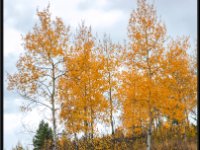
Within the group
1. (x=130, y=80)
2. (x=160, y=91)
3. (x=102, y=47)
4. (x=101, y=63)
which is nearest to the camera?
(x=160, y=91)

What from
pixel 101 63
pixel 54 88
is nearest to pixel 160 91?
pixel 54 88

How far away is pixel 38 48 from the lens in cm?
1594

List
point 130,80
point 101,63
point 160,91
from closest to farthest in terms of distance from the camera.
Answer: point 160,91 < point 130,80 < point 101,63

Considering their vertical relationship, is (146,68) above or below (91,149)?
above

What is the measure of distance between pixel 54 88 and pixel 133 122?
3.93 metres

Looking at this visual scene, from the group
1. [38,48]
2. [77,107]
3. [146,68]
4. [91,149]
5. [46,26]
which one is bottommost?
[91,149]

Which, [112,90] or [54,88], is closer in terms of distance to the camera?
[54,88]

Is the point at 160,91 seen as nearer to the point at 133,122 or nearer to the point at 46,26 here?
the point at 133,122

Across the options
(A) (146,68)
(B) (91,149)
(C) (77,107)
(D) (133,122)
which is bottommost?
(B) (91,149)

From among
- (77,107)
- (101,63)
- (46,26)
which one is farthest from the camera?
(101,63)

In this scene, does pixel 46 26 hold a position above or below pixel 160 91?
above

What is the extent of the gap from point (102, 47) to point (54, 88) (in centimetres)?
660

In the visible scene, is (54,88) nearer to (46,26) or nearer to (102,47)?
(46,26)

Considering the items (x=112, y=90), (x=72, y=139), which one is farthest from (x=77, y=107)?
(x=112, y=90)
